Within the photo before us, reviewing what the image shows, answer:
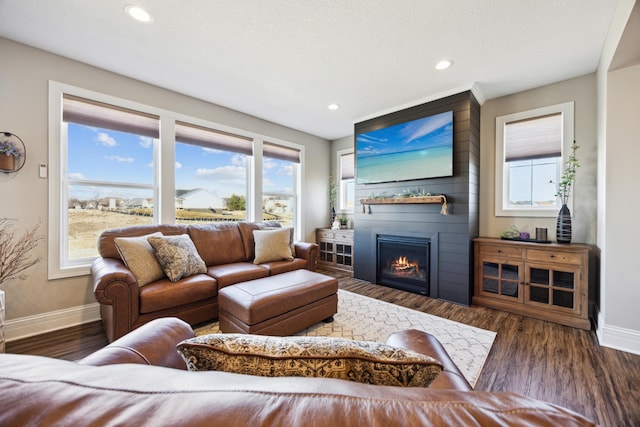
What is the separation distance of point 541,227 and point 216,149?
4437 millimetres

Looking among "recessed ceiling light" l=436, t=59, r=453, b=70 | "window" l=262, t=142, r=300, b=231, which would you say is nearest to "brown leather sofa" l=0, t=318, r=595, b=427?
"recessed ceiling light" l=436, t=59, r=453, b=70

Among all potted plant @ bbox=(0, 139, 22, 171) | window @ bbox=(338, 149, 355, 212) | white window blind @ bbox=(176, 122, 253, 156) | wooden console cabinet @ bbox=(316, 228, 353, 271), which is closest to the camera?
potted plant @ bbox=(0, 139, 22, 171)

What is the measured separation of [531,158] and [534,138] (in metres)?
0.25

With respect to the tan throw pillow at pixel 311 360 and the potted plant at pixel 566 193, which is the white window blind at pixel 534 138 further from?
the tan throw pillow at pixel 311 360

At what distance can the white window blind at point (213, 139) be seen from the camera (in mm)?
3297

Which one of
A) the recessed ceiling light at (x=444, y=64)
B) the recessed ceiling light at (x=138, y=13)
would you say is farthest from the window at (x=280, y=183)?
the recessed ceiling light at (x=444, y=64)

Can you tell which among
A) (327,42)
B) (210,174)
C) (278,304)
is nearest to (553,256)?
(278,304)

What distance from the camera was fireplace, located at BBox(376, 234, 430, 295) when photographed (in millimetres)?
3354

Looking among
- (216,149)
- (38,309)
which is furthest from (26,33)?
(38,309)

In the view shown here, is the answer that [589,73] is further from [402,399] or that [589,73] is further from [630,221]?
[402,399]

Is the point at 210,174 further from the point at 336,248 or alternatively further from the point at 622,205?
the point at 622,205

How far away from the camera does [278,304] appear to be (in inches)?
79.2

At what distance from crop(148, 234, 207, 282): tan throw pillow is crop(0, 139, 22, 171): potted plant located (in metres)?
1.29

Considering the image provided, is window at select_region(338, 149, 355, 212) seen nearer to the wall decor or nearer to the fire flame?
the fire flame
